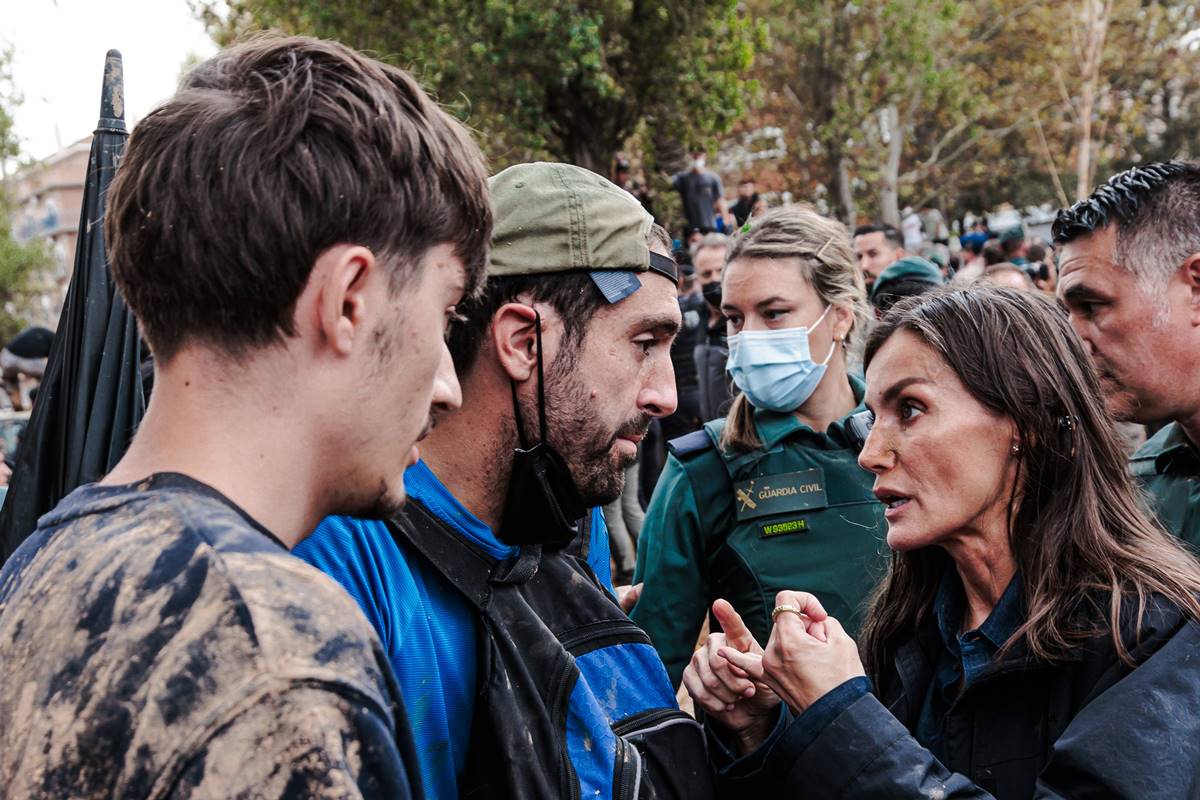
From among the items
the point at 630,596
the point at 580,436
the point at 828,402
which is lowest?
the point at 630,596

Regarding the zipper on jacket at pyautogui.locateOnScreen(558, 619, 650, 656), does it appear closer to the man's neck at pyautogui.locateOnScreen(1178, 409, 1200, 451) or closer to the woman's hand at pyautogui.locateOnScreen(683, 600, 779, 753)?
the woman's hand at pyautogui.locateOnScreen(683, 600, 779, 753)

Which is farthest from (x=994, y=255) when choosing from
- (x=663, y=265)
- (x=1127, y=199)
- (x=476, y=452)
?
(x=476, y=452)

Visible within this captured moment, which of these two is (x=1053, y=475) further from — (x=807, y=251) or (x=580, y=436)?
(x=807, y=251)

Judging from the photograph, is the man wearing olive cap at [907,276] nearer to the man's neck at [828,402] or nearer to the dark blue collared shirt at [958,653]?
the man's neck at [828,402]

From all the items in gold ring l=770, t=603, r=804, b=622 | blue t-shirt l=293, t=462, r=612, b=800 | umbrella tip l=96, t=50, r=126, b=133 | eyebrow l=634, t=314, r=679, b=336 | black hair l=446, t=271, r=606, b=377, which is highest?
umbrella tip l=96, t=50, r=126, b=133

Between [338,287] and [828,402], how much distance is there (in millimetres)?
2846

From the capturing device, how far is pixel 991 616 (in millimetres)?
2299

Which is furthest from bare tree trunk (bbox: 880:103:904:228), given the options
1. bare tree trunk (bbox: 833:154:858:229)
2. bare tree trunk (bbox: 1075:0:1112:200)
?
bare tree trunk (bbox: 1075:0:1112:200)

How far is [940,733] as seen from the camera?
2.27 m

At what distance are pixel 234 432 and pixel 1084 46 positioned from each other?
31.6m

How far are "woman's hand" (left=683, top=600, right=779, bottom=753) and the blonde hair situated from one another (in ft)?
4.60

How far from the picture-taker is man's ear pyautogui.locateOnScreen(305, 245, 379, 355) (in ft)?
3.86

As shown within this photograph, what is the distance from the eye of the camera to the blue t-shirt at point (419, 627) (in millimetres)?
1674

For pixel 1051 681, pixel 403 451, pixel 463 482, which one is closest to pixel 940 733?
pixel 1051 681
